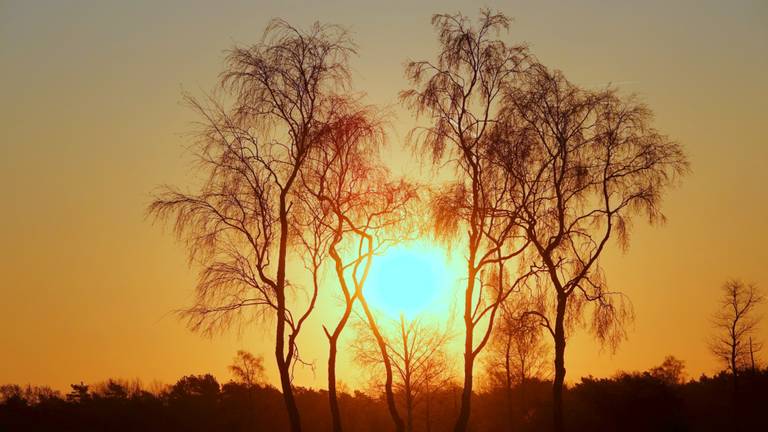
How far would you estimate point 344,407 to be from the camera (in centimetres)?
5944

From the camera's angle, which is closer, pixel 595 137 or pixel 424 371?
pixel 595 137

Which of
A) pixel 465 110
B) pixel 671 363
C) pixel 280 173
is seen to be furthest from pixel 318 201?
pixel 671 363

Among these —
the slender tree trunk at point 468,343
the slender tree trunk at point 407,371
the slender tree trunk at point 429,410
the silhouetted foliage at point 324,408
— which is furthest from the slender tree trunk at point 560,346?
the slender tree trunk at point 429,410

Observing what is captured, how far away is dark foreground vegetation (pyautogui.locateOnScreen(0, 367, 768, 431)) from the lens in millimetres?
46656

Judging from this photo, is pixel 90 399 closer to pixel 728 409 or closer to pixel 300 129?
pixel 300 129

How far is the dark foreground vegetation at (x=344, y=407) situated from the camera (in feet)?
153

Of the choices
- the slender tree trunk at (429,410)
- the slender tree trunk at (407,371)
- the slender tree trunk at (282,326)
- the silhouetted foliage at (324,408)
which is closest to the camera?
the slender tree trunk at (282,326)

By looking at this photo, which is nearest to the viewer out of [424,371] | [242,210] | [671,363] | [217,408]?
[242,210]

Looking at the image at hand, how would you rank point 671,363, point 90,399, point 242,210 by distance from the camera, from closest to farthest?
point 242,210
point 90,399
point 671,363

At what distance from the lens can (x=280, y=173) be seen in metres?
28.6

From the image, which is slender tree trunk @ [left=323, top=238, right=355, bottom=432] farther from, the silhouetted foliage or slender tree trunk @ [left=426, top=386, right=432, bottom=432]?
slender tree trunk @ [left=426, top=386, right=432, bottom=432]

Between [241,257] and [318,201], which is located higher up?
[318,201]

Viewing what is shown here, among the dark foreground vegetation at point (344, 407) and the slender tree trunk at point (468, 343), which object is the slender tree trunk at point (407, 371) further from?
the slender tree trunk at point (468, 343)

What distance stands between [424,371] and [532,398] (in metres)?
9.61
